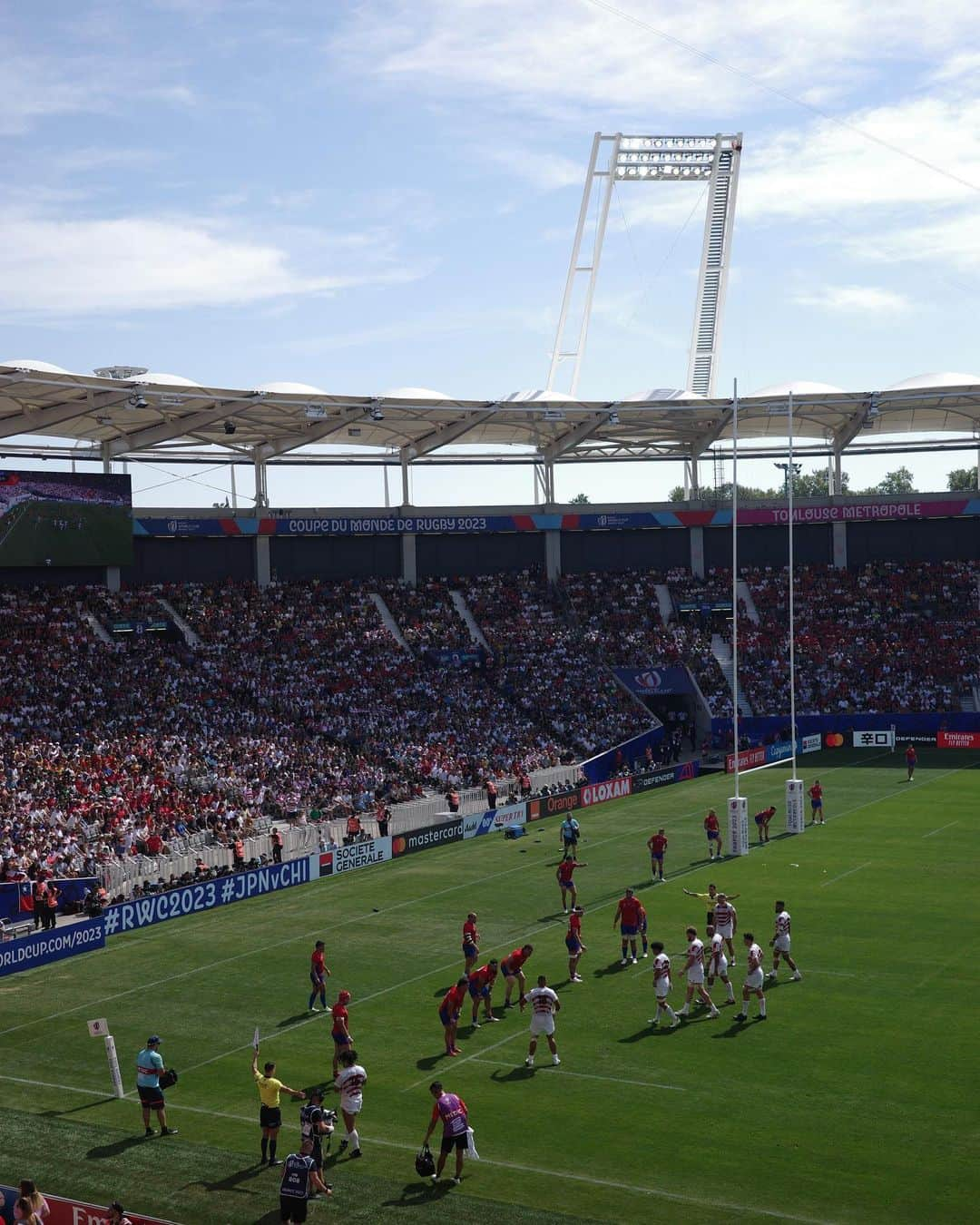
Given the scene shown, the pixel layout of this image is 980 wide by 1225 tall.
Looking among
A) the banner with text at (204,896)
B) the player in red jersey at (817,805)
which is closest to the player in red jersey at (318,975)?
the banner with text at (204,896)

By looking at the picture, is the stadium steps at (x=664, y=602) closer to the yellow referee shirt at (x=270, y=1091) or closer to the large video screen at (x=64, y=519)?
the large video screen at (x=64, y=519)

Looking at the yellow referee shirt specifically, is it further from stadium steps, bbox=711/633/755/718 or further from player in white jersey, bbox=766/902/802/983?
stadium steps, bbox=711/633/755/718

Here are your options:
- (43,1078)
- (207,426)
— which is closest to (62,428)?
(207,426)

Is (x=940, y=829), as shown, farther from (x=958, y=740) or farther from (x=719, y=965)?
(x=958, y=740)

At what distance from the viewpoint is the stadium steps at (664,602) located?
67.9m

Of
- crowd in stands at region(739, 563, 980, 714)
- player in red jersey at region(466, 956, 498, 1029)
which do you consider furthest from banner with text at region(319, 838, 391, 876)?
crowd in stands at region(739, 563, 980, 714)

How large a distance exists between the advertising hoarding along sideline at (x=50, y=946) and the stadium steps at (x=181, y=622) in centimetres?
2764

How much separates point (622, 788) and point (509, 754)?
4981mm

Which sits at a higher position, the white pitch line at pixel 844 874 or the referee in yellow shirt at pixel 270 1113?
the referee in yellow shirt at pixel 270 1113

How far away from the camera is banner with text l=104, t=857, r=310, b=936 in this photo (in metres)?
32.2

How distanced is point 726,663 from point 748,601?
212 inches

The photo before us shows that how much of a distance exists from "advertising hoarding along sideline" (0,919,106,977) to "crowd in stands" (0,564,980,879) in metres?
3.87

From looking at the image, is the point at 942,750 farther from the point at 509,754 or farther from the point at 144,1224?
the point at 144,1224

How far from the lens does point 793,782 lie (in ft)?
134
